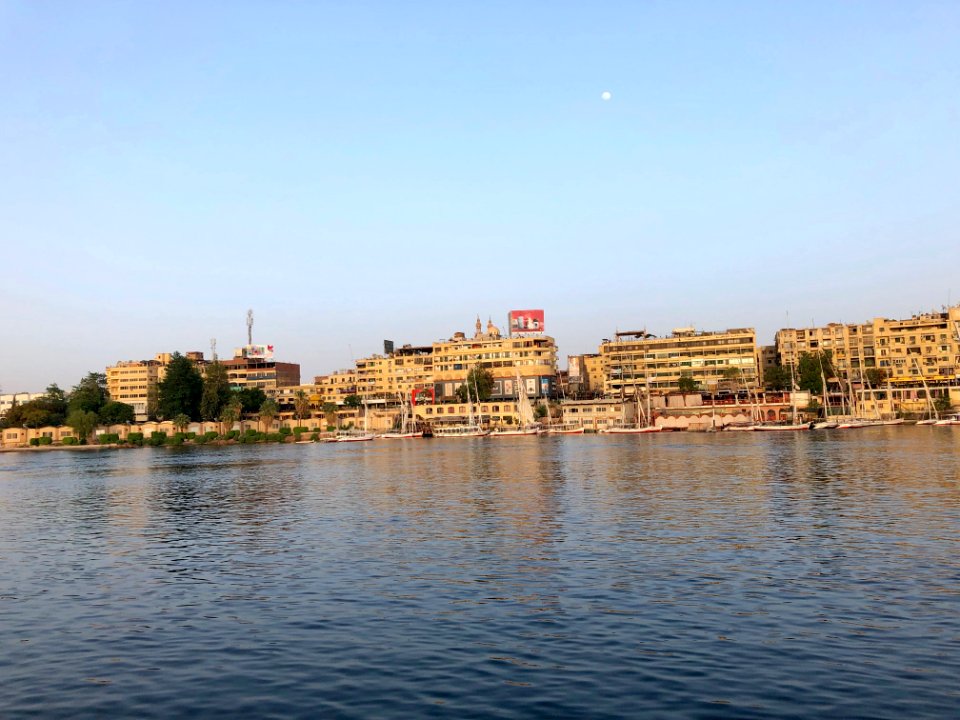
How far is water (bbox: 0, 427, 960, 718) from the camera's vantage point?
1975 cm

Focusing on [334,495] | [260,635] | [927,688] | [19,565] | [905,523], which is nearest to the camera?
[927,688]

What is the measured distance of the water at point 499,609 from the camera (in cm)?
1975

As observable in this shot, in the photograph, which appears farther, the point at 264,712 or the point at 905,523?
the point at 905,523

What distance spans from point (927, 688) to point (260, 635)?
1750cm

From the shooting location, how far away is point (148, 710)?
1948 centimetres

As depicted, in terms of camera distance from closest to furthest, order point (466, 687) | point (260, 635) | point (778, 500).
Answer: point (466, 687) < point (260, 635) < point (778, 500)

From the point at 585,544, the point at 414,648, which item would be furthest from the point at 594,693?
the point at 585,544

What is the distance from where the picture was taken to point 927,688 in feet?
62.5

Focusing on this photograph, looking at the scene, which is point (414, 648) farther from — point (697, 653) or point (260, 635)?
point (697, 653)

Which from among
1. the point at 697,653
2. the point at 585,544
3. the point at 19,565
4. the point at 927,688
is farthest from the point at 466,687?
the point at 19,565

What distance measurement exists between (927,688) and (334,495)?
187ft

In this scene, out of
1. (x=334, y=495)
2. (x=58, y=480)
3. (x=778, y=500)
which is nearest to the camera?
(x=778, y=500)

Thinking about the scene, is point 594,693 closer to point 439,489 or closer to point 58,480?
point 439,489

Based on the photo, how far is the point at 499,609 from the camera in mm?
27641
